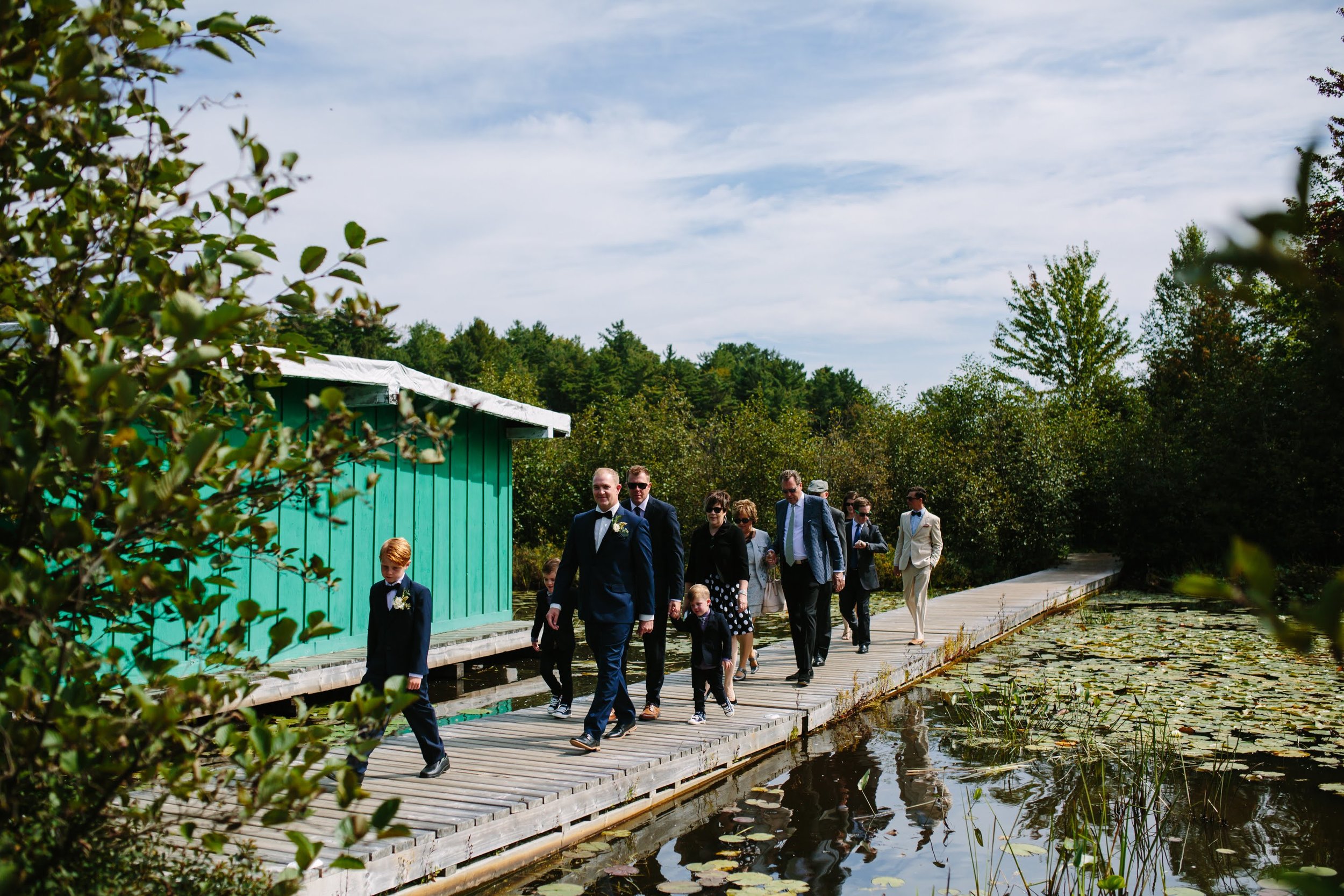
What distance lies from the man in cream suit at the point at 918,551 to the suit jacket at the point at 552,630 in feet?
14.2

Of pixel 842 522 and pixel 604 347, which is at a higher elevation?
pixel 604 347

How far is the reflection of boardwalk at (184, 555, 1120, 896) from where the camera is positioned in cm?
476

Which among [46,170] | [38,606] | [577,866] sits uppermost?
[46,170]

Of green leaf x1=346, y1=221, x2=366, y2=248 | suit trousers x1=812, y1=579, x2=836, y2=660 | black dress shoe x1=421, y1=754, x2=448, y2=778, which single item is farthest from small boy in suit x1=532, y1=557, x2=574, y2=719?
green leaf x1=346, y1=221, x2=366, y2=248

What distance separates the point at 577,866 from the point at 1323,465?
60.1ft

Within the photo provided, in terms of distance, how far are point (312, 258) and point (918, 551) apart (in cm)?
908

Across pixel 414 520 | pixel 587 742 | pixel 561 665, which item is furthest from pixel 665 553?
pixel 414 520

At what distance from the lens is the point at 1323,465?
18.9 meters

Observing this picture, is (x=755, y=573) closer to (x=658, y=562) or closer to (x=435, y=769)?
(x=658, y=562)

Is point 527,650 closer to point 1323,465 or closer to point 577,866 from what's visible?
point 577,866

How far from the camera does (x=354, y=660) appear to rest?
9.67 metres

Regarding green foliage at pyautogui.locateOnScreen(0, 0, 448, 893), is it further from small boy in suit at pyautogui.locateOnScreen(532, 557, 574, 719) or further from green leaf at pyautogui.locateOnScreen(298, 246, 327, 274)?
small boy in suit at pyautogui.locateOnScreen(532, 557, 574, 719)

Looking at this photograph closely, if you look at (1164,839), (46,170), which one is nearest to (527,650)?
(1164,839)

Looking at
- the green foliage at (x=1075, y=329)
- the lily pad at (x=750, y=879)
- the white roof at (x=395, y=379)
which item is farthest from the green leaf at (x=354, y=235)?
the green foliage at (x=1075, y=329)
